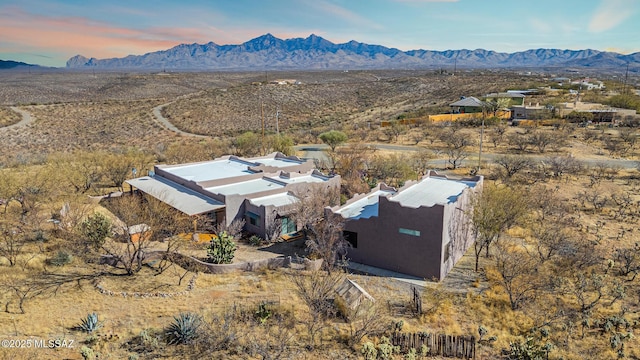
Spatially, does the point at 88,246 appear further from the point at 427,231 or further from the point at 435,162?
the point at 435,162

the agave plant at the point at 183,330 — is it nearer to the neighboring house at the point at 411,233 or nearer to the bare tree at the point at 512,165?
the neighboring house at the point at 411,233

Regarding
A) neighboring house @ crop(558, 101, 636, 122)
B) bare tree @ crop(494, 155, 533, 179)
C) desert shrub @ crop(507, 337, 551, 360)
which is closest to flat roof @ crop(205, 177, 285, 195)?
desert shrub @ crop(507, 337, 551, 360)

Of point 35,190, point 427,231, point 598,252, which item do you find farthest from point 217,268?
point 598,252

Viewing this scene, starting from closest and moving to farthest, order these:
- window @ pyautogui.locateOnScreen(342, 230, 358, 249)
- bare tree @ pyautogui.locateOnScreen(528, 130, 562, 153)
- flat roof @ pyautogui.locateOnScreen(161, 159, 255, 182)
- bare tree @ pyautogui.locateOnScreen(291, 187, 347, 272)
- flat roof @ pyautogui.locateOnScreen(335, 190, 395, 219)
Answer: bare tree @ pyautogui.locateOnScreen(291, 187, 347, 272), window @ pyautogui.locateOnScreen(342, 230, 358, 249), flat roof @ pyautogui.locateOnScreen(335, 190, 395, 219), flat roof @ pyautogui.locateOnScreen(161, 159, 255, 182), bare tree @ pyautogui.locateOnScreen(528, 130, 562, 153)

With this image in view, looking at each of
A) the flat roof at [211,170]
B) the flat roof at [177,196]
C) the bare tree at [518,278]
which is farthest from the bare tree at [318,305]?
the flat roof at [211,170]

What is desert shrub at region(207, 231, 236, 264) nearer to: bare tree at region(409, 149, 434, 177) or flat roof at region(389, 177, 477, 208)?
flat roof at region(389, 177, 477, 208)
